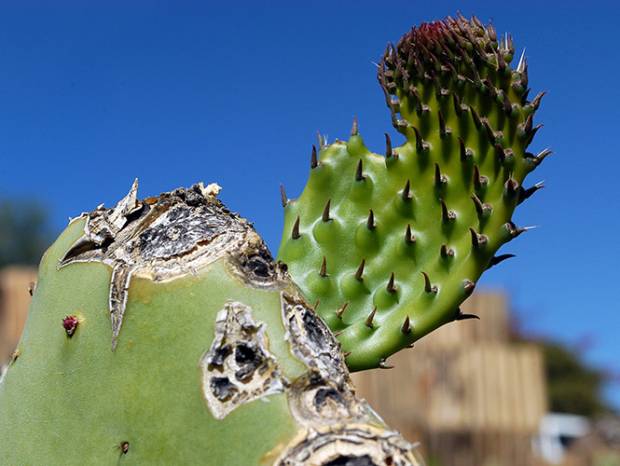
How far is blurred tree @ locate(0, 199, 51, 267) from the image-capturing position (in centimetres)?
2247

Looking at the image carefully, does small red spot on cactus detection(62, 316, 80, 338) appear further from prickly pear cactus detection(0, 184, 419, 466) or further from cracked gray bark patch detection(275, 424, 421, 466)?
cracked gray bark patch detection(275, 424, 421, 466)

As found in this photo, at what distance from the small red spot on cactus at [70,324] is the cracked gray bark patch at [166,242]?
0.05 m

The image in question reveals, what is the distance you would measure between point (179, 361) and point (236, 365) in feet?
0.20

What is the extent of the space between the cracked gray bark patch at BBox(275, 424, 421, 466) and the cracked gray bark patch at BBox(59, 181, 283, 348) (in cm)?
20

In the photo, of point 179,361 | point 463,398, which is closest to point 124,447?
point 179,361

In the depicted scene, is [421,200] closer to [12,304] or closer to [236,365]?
[236,365]

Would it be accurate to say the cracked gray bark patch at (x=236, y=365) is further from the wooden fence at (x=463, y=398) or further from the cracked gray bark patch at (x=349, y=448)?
the wooden fence at (x=463, y=398)

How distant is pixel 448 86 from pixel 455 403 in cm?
1157

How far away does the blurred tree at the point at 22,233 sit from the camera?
73.7ft


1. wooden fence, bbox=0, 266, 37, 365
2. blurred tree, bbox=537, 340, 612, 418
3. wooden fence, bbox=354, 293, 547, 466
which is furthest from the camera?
blurred tree, bbox=537, 340, 612, 418

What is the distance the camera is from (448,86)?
163 centimetres

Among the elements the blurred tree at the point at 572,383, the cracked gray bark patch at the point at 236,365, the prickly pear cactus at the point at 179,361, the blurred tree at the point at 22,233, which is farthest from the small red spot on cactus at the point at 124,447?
the blurred tree at the point at 572,383

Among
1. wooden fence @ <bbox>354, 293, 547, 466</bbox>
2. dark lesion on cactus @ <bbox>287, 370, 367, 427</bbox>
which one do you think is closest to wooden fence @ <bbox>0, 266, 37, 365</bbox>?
wooden fence @ <bbox>354, 293, 547, 466</bbox>

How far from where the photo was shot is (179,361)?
976 millimetres
